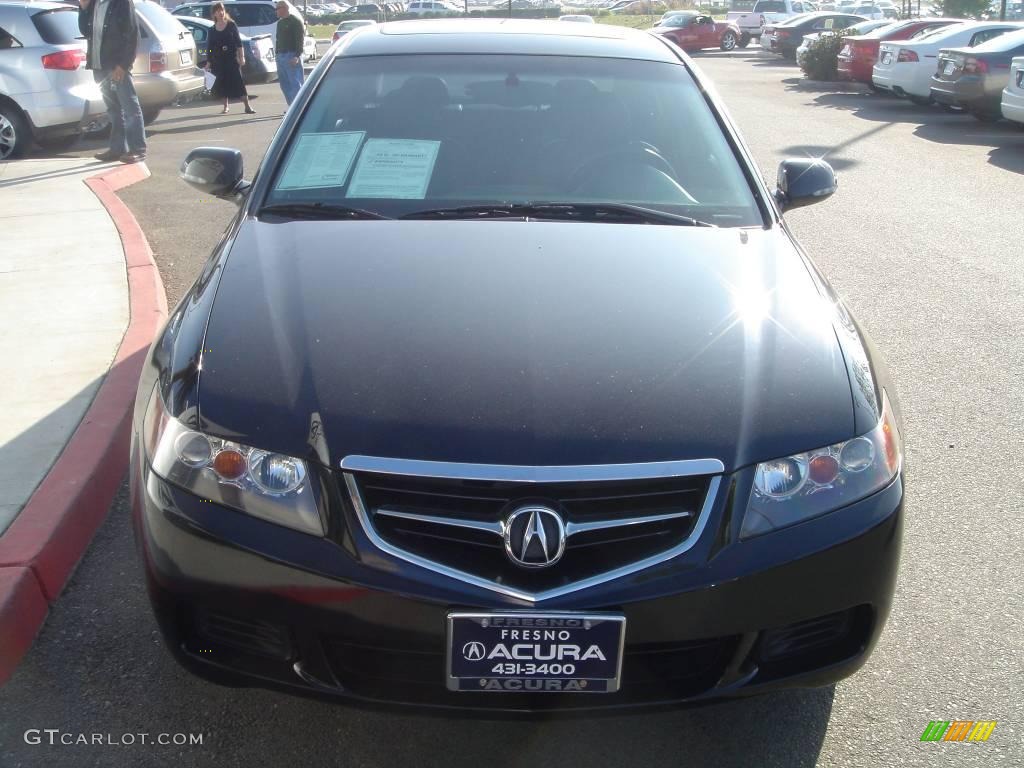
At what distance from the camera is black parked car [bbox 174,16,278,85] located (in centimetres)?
2045

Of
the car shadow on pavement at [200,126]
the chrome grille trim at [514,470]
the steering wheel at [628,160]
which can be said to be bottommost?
the car shadow on pavement at [200,126]

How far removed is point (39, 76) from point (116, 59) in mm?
1359

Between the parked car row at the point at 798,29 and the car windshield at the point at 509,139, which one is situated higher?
the car windshield at the point at 509,139

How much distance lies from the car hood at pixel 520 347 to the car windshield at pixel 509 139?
28cm

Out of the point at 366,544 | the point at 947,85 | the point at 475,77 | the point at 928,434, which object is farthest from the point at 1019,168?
the point at 366,544

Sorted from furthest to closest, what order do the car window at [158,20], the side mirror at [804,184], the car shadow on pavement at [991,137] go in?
the car window at [158,20], the car shadow on pavement at [991,137], the side mirror at [804,184]

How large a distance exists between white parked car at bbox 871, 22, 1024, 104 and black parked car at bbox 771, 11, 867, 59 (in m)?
14.1

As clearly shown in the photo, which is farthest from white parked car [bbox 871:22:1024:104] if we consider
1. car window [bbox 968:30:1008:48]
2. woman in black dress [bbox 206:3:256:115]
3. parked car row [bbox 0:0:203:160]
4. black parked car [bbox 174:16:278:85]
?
parked car row [bbox 0:0:203:160]

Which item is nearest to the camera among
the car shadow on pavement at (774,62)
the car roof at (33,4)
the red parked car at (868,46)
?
the car roof at (33,4)

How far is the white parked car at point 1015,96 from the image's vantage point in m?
12.7

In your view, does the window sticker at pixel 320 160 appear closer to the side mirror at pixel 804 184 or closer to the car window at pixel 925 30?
the side mirror at pixel 804 184

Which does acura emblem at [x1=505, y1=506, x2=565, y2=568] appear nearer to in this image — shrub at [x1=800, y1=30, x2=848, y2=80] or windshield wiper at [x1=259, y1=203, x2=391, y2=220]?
windshield wiper at [x1=259, y1=203, x2=391, y2=220]

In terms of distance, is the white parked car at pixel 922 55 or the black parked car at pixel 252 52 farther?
the black parked car at pixel 252 52

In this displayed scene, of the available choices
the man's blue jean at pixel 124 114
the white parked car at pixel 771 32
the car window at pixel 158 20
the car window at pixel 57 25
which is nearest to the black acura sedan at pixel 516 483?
the man's blue jean at pixel 124 114
